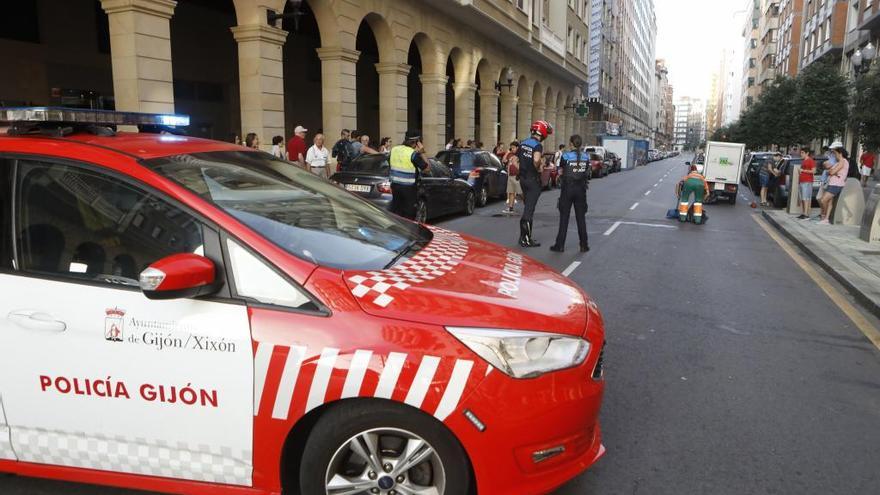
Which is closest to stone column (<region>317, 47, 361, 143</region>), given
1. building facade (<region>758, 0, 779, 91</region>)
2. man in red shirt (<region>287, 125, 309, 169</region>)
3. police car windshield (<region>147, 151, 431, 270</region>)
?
man in red shirt (<region>287, 125, 309, 169</region>)

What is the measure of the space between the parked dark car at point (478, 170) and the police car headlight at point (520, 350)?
1370 centimetres

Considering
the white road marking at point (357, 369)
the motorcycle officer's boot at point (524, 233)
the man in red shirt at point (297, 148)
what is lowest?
the motorcycle officer's boot at point (524, 233)

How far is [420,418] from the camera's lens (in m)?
2.45

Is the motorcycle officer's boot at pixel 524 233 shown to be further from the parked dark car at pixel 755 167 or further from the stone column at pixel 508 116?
the stone column at pixel 508 116

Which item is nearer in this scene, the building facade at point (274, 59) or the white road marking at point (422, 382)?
the white road marking at point (422, 382)

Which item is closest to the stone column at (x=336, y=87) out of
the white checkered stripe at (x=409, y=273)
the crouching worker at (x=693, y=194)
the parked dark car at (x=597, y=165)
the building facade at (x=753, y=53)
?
the crouching worker at (x=693, y=194)

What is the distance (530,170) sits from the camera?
1014 centimetres

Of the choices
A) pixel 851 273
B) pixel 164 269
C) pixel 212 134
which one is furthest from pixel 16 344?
pixel 212 134

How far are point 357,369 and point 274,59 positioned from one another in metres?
14.9

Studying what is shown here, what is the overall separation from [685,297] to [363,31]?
76.9 ft

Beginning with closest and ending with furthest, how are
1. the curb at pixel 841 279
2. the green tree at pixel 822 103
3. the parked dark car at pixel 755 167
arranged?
the curb at pixel 841 279
the parked dark car at pixel 755 167
the green tree at pixel 822 103

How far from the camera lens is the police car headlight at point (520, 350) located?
247cm

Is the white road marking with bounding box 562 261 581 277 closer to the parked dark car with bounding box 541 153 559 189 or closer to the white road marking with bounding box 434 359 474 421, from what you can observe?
the white road marking with bounding box 434 359 474 421

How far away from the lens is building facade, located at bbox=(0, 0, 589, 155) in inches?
515
